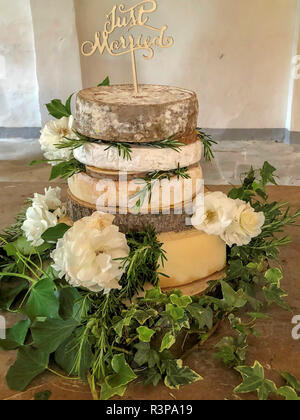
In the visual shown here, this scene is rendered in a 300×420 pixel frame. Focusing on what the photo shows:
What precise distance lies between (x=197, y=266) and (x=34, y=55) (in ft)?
8.97

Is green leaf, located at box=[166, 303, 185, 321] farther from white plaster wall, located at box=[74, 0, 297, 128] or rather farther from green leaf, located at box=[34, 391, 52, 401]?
white plaster wall, located at box=[74, 0, 297, 128]

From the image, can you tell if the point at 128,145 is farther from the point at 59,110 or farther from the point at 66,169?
the point at 59,110

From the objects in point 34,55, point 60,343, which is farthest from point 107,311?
point 34,55

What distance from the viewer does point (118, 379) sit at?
0.91m

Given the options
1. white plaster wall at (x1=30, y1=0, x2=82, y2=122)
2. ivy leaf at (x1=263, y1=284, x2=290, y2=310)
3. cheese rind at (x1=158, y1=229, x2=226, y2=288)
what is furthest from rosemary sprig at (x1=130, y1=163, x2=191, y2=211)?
white plaster wall at (x1=30, y1=0, x2=82, y2=122)

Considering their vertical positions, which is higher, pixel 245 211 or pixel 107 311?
pixel 245 211

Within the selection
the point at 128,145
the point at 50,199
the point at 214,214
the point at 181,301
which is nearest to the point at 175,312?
the point at 181,301

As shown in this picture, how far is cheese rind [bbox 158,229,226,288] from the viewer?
1111 millimetres

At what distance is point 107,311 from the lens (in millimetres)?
981

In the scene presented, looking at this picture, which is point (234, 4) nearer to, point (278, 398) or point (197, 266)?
point (197, 266)

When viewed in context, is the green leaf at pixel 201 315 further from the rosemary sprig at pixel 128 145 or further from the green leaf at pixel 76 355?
the rosemary sprig at pixel 128 145

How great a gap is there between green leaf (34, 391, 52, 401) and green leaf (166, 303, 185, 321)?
0.28 metres

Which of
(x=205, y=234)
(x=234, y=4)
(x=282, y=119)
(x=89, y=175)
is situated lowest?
(x=282, y=119)

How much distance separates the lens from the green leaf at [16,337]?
1.05 m
